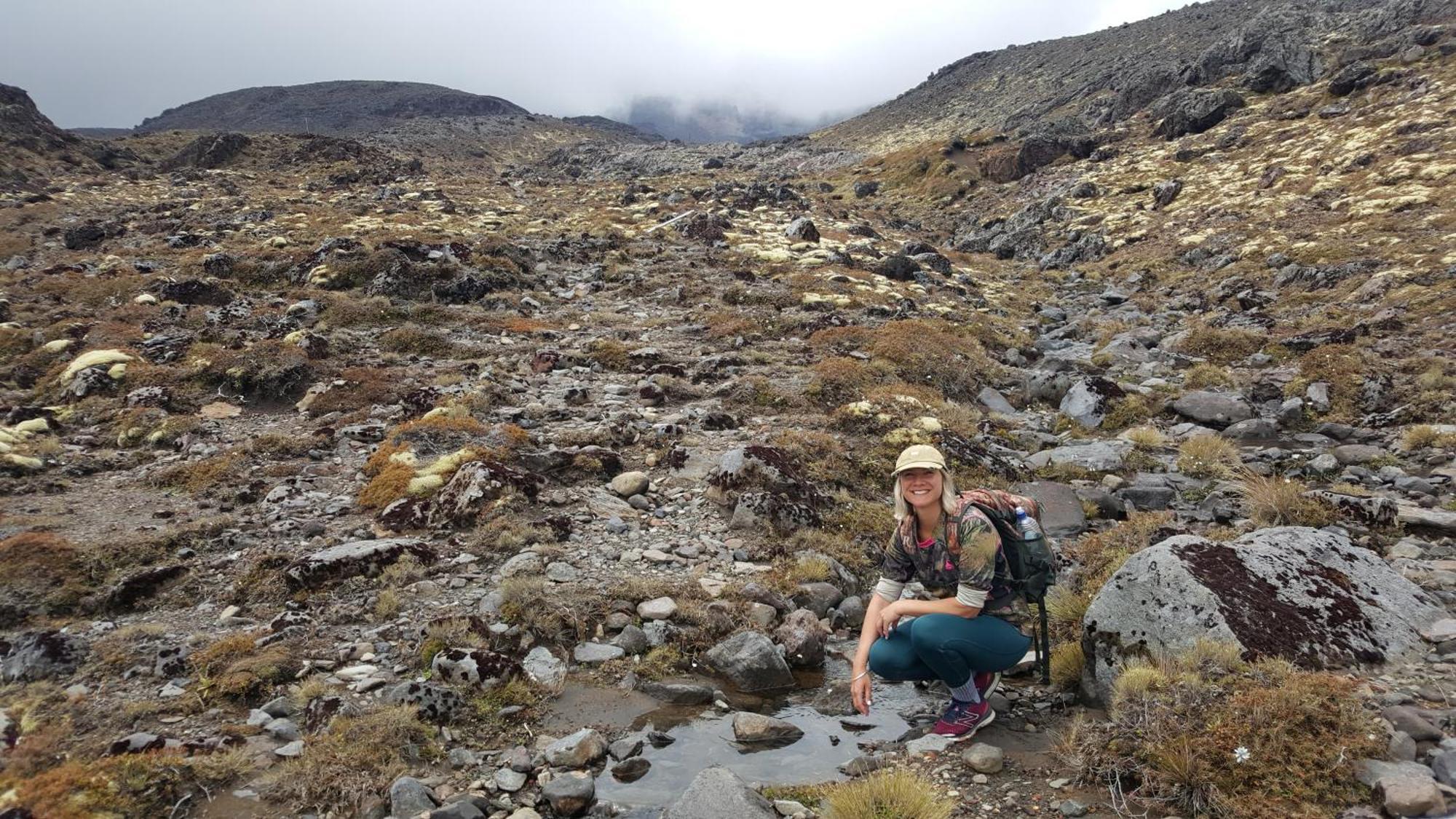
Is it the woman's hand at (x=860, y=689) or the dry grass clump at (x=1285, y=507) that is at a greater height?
the dry grass clump at (x=1285, y=507)

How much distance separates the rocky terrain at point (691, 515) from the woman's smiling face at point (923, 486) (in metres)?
2.04

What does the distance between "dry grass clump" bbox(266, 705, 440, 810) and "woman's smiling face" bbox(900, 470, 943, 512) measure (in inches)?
179

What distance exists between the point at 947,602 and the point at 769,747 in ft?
6.70

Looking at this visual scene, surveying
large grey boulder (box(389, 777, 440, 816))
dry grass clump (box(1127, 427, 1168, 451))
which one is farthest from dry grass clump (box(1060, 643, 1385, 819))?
dry grass clump (box(1127, 427, 1168, 451))

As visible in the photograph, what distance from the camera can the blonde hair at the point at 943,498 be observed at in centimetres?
562

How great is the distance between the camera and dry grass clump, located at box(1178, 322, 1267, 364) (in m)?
19.1

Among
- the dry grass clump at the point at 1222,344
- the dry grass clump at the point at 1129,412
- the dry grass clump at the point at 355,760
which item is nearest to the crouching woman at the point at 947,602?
the dry grass clump at the point at 355,760

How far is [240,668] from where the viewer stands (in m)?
6.41

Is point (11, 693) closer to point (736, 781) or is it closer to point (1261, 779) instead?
point (736, 781)

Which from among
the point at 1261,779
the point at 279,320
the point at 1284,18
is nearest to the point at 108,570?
the point at 1261,779

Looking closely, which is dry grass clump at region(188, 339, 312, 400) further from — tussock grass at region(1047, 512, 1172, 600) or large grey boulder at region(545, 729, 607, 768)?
tussock grass at region(1047, 512, 1172, 600)

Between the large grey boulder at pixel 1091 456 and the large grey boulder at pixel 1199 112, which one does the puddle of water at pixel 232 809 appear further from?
the large grey boulder at pixel 1199 112

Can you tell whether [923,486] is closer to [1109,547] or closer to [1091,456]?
[1109,547]

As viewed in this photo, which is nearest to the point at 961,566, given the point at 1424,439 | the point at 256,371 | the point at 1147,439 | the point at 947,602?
the point at 947,602
